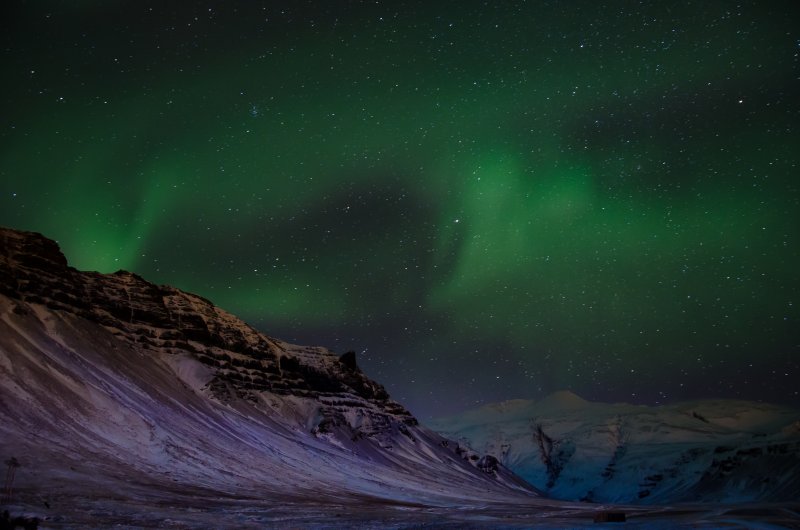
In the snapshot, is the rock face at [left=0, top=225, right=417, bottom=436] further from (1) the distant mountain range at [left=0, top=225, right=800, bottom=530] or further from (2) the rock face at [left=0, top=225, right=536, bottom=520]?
(1) the distant mountain range at [left=0, top=225, right=800, bottom=530]

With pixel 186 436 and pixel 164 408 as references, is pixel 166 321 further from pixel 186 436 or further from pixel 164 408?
pixel 186 436

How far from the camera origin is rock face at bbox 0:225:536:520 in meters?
66.2

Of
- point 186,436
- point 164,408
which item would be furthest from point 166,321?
point 186,436

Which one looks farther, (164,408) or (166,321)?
(166,321)

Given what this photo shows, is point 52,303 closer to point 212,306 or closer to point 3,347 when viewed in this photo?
point 3,347

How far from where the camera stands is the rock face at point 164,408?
217ft

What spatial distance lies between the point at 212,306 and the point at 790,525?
607 feet

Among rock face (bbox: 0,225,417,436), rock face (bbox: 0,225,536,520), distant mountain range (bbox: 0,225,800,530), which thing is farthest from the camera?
rock face (bbox: 0,225,417,436)

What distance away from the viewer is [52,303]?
415 feet

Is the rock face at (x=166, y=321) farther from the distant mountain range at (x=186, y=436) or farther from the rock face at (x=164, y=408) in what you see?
the distant mountain range at (x=186, y=436)

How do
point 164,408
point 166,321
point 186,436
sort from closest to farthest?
point 186,436
point 164,408
point 166,321

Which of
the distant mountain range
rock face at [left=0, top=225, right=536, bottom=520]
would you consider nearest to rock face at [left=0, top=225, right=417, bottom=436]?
rock face at [left=0, top=225, right=536, bottom=520]

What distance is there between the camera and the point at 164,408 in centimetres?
10488

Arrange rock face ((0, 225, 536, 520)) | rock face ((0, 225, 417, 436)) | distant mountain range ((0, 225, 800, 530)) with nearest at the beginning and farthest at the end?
distant mountain range ((0, 225, 800, 530)) < rock face ((0, 225, 536, 520)) < rock face ((0, 225, 417, 436))
